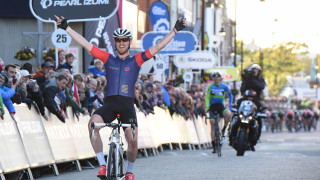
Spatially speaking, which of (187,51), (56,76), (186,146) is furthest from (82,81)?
(187,51)

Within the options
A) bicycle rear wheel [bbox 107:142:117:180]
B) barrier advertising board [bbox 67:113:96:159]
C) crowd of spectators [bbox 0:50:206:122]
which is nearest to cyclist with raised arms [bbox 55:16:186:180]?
bicycle rear wheel [bbox 107:142:117:180]

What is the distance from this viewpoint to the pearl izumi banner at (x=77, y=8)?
1914cm

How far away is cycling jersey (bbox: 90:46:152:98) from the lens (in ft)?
33.5

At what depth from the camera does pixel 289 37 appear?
112 m

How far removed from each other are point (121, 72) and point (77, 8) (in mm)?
9180

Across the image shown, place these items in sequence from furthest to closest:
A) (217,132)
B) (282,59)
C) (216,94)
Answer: (282,59) < (216,94) < (217,132)

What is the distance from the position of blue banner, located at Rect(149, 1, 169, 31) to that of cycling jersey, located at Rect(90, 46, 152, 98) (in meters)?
21.8

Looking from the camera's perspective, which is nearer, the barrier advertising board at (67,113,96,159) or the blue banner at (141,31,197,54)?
the barrier advertising board at (67,113,96,159)

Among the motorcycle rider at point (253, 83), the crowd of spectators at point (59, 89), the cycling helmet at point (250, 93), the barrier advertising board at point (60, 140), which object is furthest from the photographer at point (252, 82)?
the barrier advertising board at point (60, 140)

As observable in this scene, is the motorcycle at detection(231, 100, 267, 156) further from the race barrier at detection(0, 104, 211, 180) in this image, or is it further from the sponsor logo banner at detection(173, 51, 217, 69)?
the sponsor logo banner at detection(173, 51, 217, 69)

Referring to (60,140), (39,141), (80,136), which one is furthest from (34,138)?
(80,136)

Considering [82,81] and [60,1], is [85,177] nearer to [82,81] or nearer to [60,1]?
[82,81]

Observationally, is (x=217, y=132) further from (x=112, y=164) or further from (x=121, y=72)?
(x=112, y=164)

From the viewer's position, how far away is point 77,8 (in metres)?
19.2
